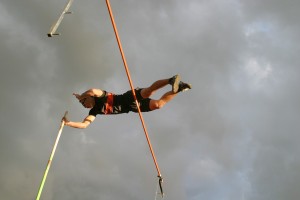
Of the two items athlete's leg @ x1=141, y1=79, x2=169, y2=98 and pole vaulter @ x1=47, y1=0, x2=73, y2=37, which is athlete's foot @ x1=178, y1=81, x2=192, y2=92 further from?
pole vaulter @ x1=47, y1=0, x2=73, y2=37

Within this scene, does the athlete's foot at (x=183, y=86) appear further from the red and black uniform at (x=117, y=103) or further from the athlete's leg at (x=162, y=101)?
the red and black uniform at (x=117, y=103)

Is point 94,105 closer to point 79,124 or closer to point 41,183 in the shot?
point 79,124

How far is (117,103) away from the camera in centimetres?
1137

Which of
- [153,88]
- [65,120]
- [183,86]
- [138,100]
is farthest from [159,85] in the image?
[65,120]

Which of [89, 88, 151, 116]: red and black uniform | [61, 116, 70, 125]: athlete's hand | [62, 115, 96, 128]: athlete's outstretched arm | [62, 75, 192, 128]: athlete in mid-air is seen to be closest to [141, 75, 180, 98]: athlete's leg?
[62, 75, 192, 128]: athlete in mid-air

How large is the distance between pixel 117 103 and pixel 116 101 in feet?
0.21

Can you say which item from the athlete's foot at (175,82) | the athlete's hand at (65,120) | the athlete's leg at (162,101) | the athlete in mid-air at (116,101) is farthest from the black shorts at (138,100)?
the athlete's hand at (65,120)

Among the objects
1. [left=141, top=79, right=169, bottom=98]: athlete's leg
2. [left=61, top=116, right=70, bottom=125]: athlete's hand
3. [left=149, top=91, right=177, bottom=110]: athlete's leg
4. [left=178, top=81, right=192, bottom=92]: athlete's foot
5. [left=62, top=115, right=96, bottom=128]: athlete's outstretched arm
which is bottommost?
[left=61, top=116, right=70, bottom=125]: athlete's hand

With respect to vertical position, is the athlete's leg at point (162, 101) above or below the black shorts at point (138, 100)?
below

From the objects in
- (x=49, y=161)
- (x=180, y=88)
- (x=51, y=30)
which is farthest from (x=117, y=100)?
(x=51, y=30)

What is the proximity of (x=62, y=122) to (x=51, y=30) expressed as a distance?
3200mm

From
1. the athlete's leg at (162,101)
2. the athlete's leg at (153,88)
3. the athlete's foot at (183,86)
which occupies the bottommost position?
the athlete's foot at (183,86)

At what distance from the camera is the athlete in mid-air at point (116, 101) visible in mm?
10703

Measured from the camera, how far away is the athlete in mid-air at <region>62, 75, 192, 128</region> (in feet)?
35.1
